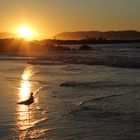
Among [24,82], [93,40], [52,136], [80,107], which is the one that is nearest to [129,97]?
[80,107]

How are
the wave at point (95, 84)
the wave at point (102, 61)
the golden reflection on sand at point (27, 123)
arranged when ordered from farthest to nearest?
the wave at point (102, 61)
the wave at point (95, 84)
the golden reflection on sand at point (27, 123)

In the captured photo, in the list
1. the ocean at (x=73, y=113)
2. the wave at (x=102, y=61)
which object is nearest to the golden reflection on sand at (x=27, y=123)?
the ocean at (x=73, y=113)

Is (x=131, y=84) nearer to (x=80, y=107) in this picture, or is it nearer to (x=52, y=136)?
(x=80, y=107)

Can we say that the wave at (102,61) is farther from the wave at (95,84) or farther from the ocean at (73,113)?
the ocean at (73,113)

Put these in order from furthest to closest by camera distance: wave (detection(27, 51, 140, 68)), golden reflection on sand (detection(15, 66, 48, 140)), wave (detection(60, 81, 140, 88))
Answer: wave (detection(27, 51, 140, 68)) → wave (detection(60, 81, 140, 88)) → golden reflection on sand (detection(15, 66, 48, 140))

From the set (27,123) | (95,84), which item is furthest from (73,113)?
(95,84)

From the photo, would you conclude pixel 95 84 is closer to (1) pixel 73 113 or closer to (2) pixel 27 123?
(1) pixel 73 113

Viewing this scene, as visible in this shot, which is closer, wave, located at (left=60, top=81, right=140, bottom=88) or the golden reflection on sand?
the golden reflection on sand

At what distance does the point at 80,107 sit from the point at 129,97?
2479mm

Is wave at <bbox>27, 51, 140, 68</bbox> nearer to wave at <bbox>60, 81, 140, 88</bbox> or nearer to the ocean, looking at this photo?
wave at <bbox>60, 81, 140, 88</bbox>

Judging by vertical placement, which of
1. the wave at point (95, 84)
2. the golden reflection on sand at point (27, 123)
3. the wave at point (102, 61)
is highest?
the wave at point (102, 61)

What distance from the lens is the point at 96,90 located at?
18.8 meters

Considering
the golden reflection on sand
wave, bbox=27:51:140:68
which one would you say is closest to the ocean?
the golden reflection on sand

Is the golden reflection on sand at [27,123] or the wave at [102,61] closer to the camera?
the golden reflection on sand at [27,123]
